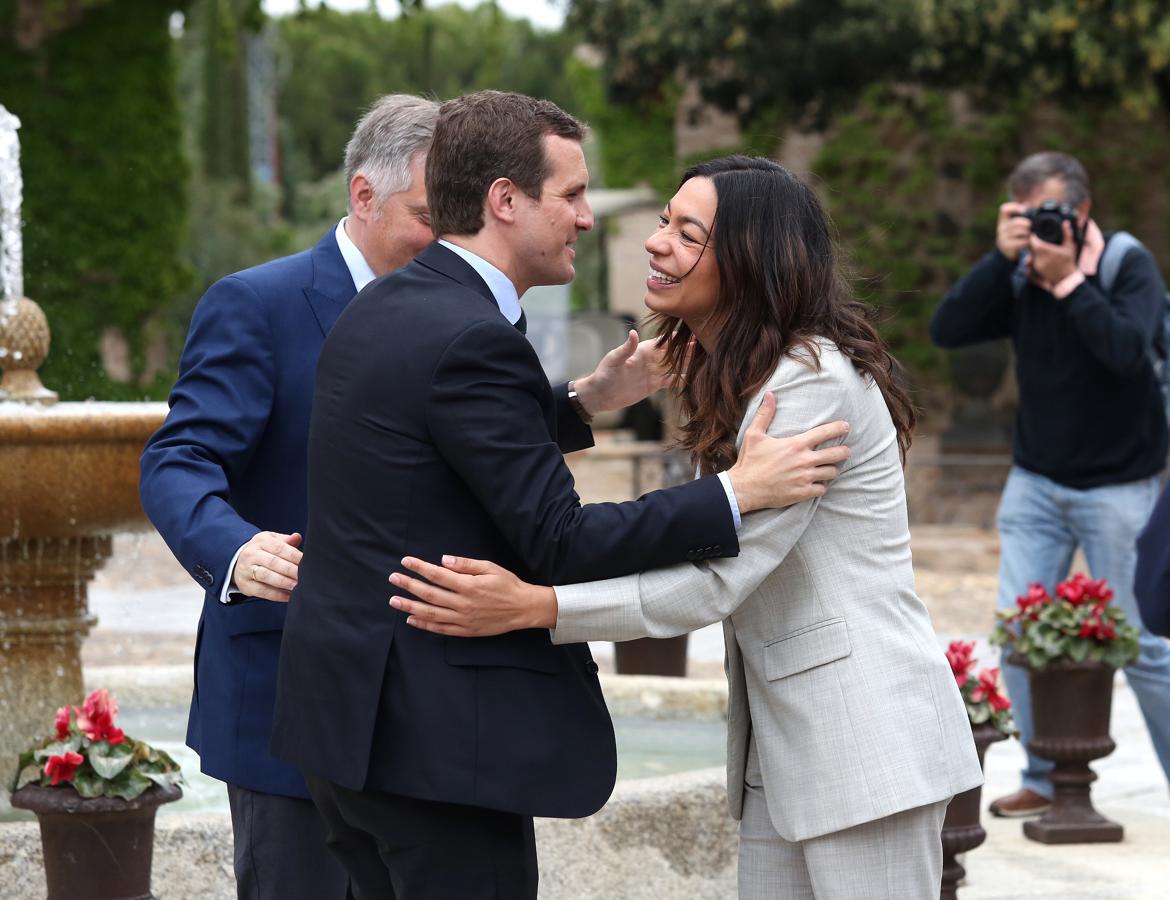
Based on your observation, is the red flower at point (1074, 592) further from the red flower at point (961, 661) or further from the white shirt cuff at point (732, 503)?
the white shirt cuff at point (732, 503)

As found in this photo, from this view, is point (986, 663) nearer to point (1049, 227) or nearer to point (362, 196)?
point (1049, 227)

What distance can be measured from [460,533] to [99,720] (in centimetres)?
186

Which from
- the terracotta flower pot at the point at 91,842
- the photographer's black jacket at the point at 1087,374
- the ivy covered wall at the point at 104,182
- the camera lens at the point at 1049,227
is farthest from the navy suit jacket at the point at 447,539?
the ivy covered wall at the point at 104,182

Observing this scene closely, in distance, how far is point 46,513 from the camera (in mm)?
4375

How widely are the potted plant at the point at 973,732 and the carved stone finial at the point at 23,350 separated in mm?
2631

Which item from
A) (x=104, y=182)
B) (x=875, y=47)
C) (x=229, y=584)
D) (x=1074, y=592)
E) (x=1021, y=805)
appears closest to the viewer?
(x=229, y=584)

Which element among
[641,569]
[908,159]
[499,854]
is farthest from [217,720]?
[908,159]

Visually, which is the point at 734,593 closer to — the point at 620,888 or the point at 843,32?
the point at 620,888

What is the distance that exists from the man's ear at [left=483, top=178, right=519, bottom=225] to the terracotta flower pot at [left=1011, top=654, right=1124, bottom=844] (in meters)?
3.45

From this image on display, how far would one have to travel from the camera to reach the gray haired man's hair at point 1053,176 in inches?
228

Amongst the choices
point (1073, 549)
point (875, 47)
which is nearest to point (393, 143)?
Answer: point (1073, 549)

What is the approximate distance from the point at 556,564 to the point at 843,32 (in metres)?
12.5

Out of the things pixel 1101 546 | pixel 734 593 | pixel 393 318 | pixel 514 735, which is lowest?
pixel 1101 546

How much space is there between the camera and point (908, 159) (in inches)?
668
